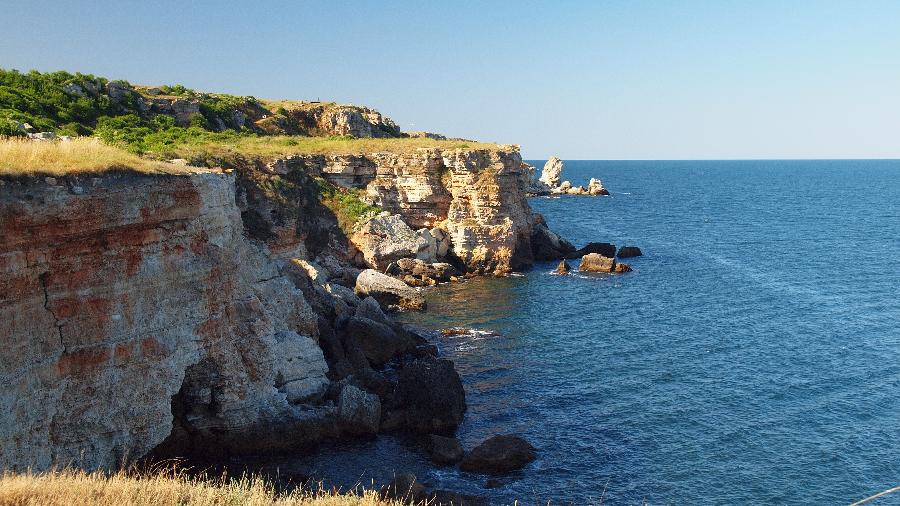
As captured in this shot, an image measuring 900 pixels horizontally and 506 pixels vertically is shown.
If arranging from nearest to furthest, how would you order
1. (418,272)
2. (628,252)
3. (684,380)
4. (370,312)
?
(684,380) < (370,312) < (418,272) < (628,252)

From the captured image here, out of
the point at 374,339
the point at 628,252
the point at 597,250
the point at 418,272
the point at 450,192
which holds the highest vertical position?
the point at 450,192

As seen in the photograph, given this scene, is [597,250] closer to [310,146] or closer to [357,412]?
[310,146]

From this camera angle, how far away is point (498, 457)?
22781mm

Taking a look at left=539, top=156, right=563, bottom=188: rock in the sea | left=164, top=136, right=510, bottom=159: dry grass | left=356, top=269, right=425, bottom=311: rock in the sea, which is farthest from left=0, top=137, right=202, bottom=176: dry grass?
left=539, top=156, right=563, bottom=188: rock in the sea

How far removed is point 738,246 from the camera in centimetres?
6894

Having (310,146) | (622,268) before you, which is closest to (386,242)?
(310,146)

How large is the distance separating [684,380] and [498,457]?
12303 millimetres

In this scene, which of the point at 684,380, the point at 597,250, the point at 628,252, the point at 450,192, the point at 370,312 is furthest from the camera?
the point at 628,252

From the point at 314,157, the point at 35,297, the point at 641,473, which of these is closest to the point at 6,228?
the point at 35,297

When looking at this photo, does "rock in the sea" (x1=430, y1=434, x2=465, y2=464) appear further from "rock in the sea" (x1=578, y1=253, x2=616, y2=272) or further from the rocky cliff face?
"rock in the sea" (x1=578, y1=253, x2=616, y2=272)

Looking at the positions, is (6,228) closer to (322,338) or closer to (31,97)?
(322,338)

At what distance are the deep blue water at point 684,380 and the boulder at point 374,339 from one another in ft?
12.8

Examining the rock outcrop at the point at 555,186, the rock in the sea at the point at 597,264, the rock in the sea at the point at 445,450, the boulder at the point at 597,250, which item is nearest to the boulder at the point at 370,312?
the rock in the sea at the point at 445,450

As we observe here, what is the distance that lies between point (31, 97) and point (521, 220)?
37576 millimetres
